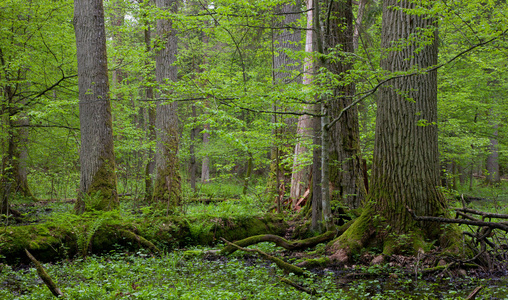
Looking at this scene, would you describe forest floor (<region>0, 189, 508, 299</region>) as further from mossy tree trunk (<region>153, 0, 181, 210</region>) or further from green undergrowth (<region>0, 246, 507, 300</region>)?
mossy tree trunk (<region>153, 0, 181, 210</region>)

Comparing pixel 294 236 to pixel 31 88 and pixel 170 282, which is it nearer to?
pixel 170 282

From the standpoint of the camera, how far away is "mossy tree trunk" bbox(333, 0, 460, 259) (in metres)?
5.50

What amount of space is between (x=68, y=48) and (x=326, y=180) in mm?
8880

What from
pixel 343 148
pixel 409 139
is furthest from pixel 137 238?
pixel 409 139

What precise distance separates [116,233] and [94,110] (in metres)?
3.26

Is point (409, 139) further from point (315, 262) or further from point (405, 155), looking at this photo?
point (315, 262)

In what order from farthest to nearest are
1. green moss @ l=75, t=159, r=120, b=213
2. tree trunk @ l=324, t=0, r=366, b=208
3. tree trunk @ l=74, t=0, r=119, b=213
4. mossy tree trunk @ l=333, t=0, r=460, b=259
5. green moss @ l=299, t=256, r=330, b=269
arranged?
tree trunk @ l=74, t=0, r=119, b=213 → green moss @ l=75, t=159, r=120, b=213 → tree trunk @ l=324, t=0, r=366, b=208 → mossy tree trunk @ l=333, t=0, r=460, b=259 → green moss @ l=299, t=256, r=330, b=269

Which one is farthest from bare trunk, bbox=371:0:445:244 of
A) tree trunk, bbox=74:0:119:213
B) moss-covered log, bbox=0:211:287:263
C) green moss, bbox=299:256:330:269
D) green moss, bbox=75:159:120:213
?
tree trunk, bbox=74:0:119:213

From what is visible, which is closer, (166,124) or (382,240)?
(382,240)

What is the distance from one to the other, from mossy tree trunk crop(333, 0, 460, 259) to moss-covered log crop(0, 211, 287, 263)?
2.48 metres

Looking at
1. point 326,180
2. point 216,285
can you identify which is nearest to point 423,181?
point 326,180

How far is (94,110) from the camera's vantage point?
8133 mm

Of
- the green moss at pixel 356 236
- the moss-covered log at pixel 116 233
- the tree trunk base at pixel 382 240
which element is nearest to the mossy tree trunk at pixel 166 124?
the moss-covered log at pixel 116 233

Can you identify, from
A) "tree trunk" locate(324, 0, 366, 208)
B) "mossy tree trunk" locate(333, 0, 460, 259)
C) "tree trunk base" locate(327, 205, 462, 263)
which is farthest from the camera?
"tree trunk" locate(324, 0, 366, 208)
